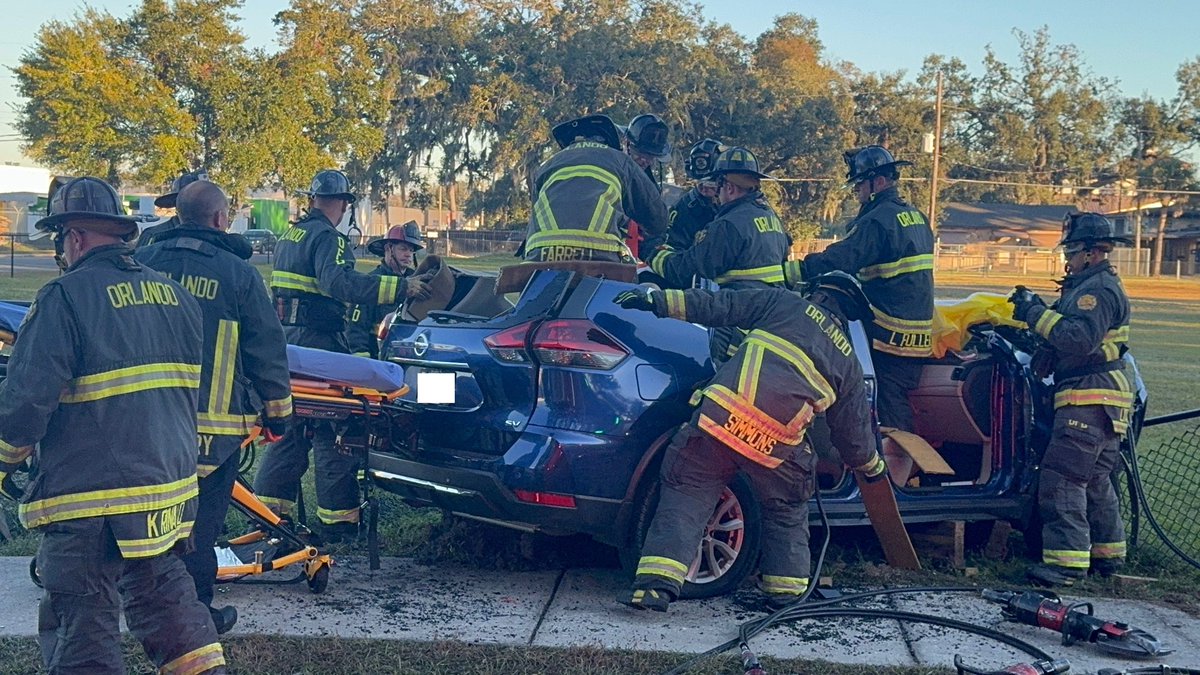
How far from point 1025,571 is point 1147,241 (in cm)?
7013

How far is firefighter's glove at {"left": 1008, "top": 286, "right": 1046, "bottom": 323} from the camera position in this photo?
5.76m

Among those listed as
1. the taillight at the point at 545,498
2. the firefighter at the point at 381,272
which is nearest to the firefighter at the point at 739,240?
the taillight at the point at 545,498

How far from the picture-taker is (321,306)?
267 inches

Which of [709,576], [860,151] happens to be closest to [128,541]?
[709,576]

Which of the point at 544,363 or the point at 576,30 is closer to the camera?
the point at 544,363

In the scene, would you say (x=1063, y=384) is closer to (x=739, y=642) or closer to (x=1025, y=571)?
(x=1025, y=571)

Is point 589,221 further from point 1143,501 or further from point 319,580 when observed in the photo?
point 1143,501

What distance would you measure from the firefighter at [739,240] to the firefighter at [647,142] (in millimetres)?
520

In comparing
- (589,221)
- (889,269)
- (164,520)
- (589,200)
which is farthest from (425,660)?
(889,269)

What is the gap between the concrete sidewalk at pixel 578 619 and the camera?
4.57 m

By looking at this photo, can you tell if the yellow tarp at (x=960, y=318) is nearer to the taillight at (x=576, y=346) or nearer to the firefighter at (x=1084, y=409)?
the firefighter at (x=1084, y=409)

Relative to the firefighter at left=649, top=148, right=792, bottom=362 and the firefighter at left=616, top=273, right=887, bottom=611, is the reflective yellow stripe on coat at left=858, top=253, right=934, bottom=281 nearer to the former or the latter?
the firefighter at left=649, top=148, right=792, bottom=362

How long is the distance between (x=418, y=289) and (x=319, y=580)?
1686mm

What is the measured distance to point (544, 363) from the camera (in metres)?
4.88
